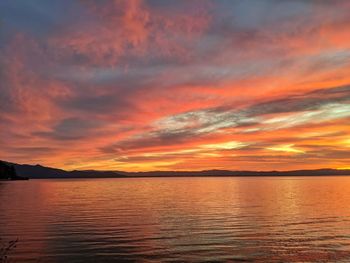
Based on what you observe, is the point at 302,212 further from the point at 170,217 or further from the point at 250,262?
the point at 250,262

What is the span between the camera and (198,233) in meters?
47.8

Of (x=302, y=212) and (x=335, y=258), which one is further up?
(x=302, y=212)

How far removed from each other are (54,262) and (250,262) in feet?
53.9

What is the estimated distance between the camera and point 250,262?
Answer: 3353cm

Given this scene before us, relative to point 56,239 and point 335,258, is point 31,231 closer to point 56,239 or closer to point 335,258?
point 56,239

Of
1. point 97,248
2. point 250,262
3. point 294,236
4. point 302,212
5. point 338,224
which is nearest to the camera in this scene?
point 250,262

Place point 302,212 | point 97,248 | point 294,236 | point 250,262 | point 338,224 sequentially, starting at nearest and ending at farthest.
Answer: point 250,262 < point 97,248 < point 294,236 < point 338,224 < point 302,212

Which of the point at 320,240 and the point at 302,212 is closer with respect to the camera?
the point at 320,240

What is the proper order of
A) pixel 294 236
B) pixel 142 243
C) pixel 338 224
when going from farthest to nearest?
1. pixel 338 224
2. pixel 294 236
3. pixel 142 243

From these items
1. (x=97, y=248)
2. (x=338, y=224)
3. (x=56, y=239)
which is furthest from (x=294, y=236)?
(x=56, y=239)

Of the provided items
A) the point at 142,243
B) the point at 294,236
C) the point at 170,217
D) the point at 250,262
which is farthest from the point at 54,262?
the point at 170,217

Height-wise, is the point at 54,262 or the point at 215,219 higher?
the point at 215,219

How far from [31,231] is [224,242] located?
24.5m

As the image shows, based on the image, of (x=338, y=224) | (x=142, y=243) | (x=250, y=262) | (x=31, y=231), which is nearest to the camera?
(x=250, y=262)
